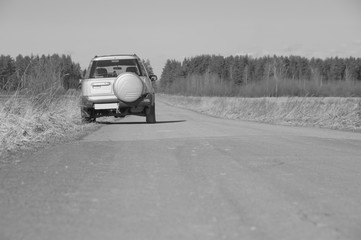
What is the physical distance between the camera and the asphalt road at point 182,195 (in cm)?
369

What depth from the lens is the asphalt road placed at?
3.69m

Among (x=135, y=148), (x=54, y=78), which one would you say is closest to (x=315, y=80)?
(x=54, y=78)

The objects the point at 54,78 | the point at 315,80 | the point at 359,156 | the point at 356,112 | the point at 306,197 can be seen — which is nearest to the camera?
the point at 306,197

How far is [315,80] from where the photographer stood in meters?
85.6

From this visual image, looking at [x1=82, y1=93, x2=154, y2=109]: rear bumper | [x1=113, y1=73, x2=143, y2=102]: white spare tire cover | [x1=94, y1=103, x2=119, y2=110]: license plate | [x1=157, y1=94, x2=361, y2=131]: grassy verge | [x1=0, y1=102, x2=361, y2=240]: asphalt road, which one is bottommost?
[x1=157, y1=94, x2=361, y2=131]: grassy verge

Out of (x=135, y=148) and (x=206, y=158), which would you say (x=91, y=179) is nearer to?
(x=206, y=158)

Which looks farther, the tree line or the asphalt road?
the tree line

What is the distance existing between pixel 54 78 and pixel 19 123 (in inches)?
202

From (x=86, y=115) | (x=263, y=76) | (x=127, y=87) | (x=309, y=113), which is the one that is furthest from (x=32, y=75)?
(x=263, y=76)

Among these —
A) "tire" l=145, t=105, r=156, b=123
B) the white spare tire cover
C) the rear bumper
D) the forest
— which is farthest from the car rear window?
the forest

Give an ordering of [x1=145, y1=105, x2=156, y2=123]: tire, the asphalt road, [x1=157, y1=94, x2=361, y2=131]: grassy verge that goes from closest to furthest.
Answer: the asphalt road
[x1=145, y1=105, x2=156, y2=123]: tire
[x1=157, y1=94, x2=361, y2=131]: grassy verge

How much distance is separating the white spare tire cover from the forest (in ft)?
171

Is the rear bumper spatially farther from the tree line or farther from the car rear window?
the tree line

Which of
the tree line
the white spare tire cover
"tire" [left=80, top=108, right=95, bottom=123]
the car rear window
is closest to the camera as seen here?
the tree line
